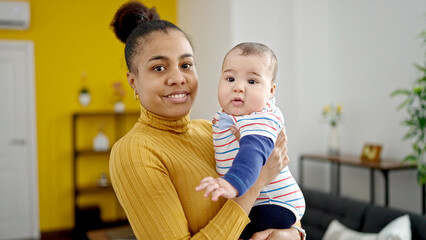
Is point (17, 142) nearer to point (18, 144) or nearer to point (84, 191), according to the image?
point (18, 144)

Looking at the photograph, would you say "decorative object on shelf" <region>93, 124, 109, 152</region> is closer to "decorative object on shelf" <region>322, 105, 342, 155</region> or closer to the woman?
"decorative object on shelf" <region>322, 105, 342, 155</region>

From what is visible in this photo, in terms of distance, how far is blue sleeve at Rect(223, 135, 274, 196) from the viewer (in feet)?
2.71

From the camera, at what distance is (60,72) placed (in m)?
5.28

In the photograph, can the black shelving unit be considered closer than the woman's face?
No

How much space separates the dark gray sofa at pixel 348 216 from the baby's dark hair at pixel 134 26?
2155 millimetres

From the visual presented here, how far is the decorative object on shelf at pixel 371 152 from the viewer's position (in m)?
3.88

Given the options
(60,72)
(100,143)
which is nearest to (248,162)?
(100,143)

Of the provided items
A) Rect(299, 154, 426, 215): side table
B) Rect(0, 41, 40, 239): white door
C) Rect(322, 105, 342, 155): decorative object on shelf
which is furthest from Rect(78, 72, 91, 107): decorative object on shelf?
Rect(322, 105, 342, 155): decorative object on shelf

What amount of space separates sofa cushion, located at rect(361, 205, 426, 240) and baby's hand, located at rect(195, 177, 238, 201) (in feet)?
6.92

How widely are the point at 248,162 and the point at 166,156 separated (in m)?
0.26

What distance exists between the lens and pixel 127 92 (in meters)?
5.64

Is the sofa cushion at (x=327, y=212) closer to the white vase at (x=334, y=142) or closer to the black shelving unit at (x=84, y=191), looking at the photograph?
the white vase at (x=334, y=142)

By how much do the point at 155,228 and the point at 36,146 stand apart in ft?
15.8

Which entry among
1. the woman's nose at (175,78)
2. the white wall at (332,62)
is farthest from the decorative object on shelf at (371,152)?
the woman's nose at (175,78)
